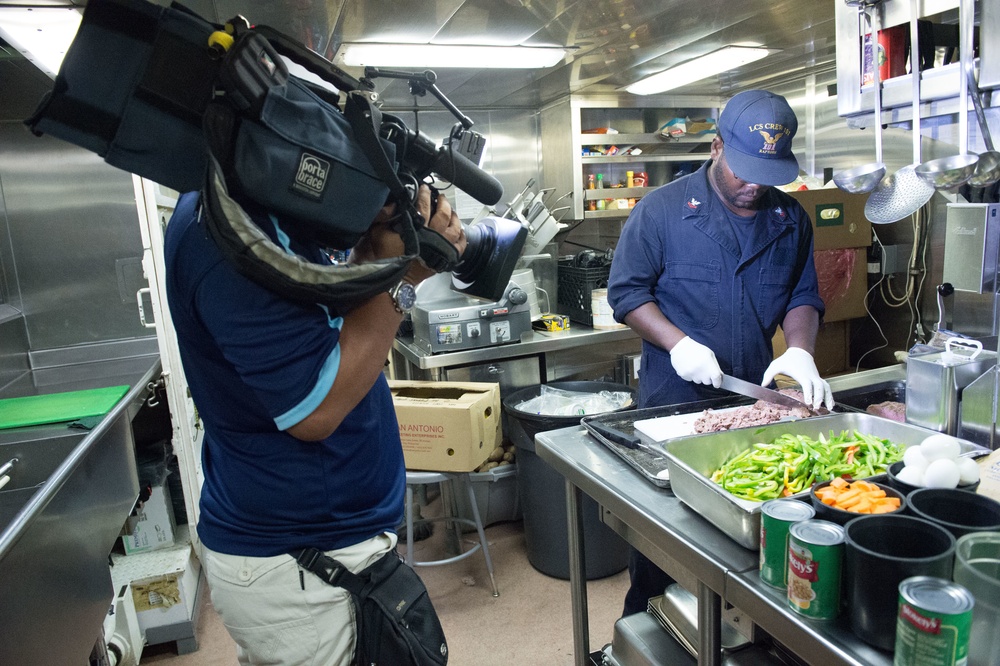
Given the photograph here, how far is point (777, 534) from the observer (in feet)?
2.95

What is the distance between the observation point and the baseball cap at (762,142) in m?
1.77

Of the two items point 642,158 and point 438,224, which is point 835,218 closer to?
point 642,158

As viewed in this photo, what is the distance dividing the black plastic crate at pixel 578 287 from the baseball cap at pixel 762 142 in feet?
4.66

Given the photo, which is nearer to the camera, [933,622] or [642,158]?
[933,622]

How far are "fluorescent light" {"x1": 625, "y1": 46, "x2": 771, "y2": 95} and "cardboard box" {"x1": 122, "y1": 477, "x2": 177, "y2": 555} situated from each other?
2.97 m

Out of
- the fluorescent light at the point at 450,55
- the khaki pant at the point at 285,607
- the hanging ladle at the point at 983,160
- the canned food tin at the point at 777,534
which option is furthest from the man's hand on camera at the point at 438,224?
the fluorescent light at the point at 450,55

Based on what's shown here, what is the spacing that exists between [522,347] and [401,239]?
2089 mm

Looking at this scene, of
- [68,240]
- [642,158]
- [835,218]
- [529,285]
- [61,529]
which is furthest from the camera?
[642,158]

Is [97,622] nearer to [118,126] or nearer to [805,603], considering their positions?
[118,126]

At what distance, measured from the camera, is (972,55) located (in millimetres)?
1205

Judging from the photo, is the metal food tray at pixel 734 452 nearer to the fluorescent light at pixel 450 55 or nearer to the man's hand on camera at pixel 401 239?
the man's hand on camera at pixel 401 239

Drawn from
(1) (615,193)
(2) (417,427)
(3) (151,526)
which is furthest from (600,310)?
(3) (151,526)

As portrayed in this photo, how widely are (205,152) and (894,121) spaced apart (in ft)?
4.80

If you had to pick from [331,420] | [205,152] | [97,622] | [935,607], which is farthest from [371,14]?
[935,607]
